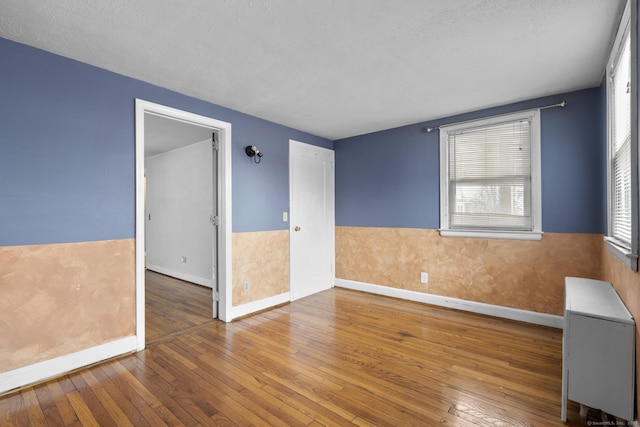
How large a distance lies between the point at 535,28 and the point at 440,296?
2.98 meters

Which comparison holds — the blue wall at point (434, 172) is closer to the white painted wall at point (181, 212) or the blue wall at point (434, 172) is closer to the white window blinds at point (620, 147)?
the white window blinds at point (620, 147)

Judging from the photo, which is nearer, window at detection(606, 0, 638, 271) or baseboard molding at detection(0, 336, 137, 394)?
window at detection(606, 0, 638, 271)

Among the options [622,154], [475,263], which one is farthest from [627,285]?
[475,263]

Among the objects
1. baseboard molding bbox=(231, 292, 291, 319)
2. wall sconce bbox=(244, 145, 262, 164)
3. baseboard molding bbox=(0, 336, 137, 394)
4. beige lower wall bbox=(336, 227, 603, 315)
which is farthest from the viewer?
wall sconce bbox=(244, 145, 262, 164)

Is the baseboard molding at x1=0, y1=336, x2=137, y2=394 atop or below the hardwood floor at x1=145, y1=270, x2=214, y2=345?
atop

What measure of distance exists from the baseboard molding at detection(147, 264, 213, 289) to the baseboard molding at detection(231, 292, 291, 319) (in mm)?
1446

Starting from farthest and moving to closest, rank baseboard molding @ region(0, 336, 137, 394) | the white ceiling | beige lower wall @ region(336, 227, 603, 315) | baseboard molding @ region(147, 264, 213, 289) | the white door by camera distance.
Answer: baseboard molding @ region(147, 264, 213, 289)
the white door
beige lower wall @ region(336, 227, 603, 315)
baseboard molding @ region(0, 336, 137, 394)
the white ceiling

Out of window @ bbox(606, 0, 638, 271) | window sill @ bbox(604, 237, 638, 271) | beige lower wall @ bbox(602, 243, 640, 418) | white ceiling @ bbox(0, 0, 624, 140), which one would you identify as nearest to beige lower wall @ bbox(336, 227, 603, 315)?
beige lower wall @ bbox(602, 243, 640, 418)

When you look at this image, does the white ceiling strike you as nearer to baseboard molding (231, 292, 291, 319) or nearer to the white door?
the white door

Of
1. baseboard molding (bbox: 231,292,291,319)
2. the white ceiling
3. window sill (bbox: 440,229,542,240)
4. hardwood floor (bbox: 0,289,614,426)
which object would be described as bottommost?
hardwood floor (bbox: 0,289,614,426)

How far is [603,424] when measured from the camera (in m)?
1.70

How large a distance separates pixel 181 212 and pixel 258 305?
2.67 metres

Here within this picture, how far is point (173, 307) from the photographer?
150 inches

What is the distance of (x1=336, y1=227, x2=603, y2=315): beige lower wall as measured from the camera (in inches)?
120
